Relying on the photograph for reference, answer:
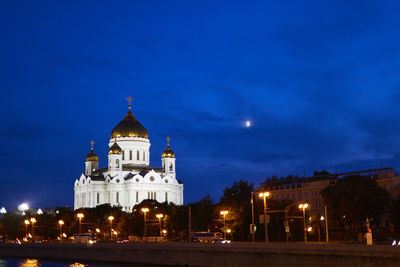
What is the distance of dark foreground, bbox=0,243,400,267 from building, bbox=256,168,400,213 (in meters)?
40.5

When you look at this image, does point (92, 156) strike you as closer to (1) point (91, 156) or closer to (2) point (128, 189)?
(1) point (91, 156)

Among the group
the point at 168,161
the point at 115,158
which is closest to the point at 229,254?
the point at 115,158

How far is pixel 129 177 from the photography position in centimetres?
13275

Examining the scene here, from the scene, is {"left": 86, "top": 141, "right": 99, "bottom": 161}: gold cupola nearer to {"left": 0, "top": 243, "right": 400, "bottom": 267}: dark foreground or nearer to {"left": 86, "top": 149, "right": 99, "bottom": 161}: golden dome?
{"left": 86, "top": 149, "right": 99, "bottom": 161}: golden dome

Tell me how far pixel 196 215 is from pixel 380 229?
2622 centimetres

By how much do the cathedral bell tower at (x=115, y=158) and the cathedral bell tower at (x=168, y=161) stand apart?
12.3m

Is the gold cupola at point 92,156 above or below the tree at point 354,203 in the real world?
above

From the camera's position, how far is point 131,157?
13838 cm

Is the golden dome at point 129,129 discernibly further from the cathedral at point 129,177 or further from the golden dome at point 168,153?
the golden dome at point 168,153

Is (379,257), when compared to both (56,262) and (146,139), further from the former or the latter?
(146,139)

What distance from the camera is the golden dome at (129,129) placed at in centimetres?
13612

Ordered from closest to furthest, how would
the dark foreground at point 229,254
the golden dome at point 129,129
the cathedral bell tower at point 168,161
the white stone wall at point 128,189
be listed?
the dark foreground at point 229,254, the white stone wall at point 128,189, the golden dome at point 129,129, the cathedral bell tower at point 168,161

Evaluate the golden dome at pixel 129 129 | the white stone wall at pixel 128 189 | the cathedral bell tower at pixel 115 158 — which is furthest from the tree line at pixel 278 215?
the golden dome at pixel 129 129

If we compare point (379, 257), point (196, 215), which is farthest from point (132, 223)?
point (379, 257)
